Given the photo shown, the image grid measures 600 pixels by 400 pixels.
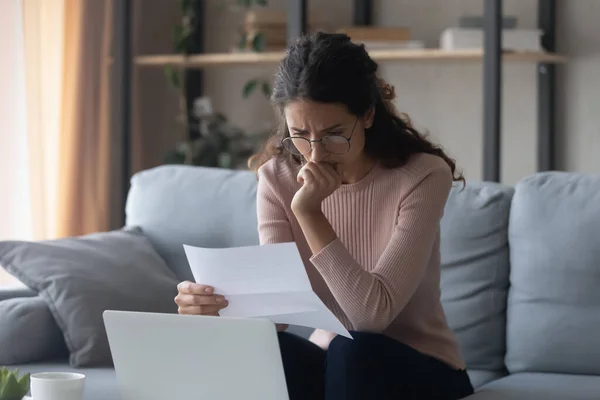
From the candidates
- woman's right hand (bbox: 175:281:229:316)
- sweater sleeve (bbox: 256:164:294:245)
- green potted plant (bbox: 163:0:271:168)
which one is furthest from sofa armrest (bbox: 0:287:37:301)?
green potted plant (bbox: 163:0:271:168)

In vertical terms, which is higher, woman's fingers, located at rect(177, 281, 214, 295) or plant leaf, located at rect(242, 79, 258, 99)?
plant leaf, located at rect(242, 79, 258, 99)

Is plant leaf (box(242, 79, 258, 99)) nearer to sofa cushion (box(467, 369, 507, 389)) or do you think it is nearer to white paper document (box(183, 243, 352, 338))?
sofa cushion (box(467, 369, 507, 389))

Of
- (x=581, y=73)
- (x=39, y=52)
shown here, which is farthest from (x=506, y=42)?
(x=39, y=52)

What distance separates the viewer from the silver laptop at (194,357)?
130 cm

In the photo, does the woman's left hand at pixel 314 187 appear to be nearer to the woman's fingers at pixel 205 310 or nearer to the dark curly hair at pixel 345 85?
the dark curly hair at pixel 345 85

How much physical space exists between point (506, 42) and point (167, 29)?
144 cm

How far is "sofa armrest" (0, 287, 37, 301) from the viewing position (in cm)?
211

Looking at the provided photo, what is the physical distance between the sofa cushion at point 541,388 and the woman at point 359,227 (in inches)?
2.6

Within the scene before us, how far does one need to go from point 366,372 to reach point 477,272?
2.01ft

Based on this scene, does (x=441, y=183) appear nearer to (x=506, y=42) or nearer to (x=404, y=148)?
(x=404, y=148)

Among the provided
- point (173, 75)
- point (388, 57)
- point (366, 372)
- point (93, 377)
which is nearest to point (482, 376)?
point (366, 372)

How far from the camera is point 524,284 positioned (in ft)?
6.46

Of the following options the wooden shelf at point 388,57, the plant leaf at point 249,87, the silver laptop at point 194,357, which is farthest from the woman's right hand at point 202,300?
the plant leaf at point 249,87

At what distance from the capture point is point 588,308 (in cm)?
190
